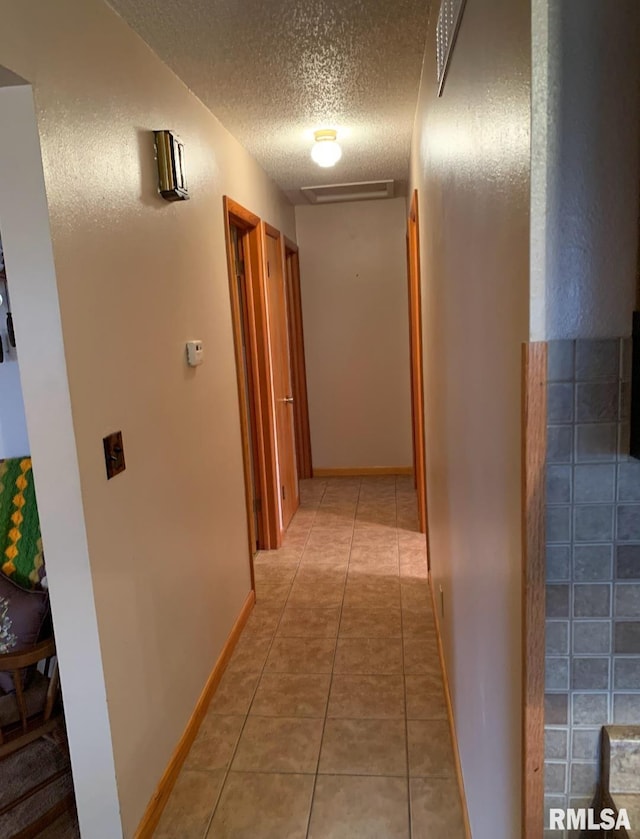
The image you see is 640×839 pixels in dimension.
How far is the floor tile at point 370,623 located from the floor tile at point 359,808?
0.88 m

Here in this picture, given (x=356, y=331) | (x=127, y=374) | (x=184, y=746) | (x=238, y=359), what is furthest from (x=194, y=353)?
(x=356, y=331)

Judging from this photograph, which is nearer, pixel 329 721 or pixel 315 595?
pixel 329 721

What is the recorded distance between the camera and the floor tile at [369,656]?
254 centimetres

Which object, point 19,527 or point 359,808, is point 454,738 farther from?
point 19,527

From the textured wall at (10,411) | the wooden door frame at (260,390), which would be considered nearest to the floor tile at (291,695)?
the wooden door frame at (260,390)

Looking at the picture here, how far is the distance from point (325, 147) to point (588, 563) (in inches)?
109

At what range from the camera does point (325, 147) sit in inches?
121

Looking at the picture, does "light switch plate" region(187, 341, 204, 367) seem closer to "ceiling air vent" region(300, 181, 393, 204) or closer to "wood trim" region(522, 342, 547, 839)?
"wood trim" region(522, 342, 547, 839)

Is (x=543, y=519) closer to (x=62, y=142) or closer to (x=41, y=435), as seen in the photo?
(x=41, y=435)

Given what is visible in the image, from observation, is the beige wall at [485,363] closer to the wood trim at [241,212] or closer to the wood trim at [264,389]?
the wood trim at [241,212]

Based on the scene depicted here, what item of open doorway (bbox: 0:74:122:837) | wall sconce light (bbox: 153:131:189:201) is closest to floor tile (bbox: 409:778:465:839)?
open doorway (bbox: 0:74:122:837)

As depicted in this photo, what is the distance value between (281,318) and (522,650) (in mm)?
3719

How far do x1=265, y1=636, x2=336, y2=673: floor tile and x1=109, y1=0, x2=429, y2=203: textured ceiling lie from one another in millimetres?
2347

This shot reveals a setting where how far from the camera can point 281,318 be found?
14.4 feet
